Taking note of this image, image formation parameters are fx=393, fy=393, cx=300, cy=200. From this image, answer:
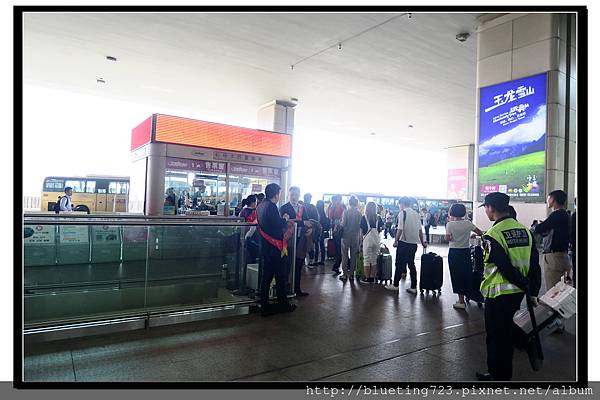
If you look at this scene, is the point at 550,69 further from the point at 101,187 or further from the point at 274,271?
the point at 101,187

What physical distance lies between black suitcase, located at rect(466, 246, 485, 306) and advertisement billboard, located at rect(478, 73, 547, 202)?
115 centimetres

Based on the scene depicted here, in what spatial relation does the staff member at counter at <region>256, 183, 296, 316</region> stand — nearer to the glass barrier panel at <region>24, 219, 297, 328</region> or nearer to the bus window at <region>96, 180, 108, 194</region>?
the glass barrier panel at <region>24, 219, 297, 328</region>

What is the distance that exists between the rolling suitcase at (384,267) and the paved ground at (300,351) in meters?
1.98

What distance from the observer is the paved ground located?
3.28 m

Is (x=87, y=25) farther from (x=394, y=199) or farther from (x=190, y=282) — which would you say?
(x=394, y=199)

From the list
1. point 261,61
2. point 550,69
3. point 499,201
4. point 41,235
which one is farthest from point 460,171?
point 41,235

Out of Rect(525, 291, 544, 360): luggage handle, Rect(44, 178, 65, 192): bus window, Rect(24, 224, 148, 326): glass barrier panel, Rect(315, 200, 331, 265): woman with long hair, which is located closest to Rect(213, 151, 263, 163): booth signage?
Rect(315, 200, 331, 265): woman with long hair

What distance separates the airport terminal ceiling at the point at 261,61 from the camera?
7.78 meters

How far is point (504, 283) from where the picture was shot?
10.2ft

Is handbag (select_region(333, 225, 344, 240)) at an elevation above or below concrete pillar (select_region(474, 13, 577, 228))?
below

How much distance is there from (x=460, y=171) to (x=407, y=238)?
17.4m

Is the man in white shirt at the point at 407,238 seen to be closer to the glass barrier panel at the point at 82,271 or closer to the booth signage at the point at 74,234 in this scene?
the glass barrier panel at the point at 82,271

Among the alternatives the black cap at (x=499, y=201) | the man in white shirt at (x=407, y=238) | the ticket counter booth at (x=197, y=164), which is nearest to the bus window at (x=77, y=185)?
the ticket counter booth at (x=197, y=164)

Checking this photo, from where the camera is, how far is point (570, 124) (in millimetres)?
5836
